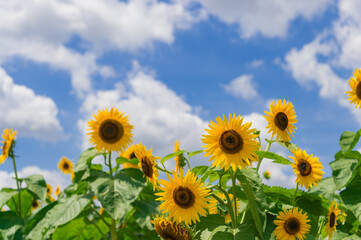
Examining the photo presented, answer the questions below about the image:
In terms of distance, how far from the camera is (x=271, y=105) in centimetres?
212

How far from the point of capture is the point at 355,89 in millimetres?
3084

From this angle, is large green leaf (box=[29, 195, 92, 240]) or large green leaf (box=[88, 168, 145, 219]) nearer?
large green leaf (box=[88, 168, 145, 219])

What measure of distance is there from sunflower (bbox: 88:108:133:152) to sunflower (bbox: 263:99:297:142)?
1689 millimetres

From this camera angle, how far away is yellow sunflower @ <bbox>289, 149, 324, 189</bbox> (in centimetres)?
220

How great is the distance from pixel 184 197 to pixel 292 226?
60 cm

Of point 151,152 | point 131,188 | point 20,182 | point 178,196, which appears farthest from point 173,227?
point 20,182

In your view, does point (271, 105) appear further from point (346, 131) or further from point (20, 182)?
point (20, 182)

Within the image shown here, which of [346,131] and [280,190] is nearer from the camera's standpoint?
[280,190]

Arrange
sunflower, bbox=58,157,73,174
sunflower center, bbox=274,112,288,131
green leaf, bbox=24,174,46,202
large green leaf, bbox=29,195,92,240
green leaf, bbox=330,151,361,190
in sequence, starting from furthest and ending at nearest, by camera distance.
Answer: sunflower, bbox=58,157,73,174 < green leaf, bbox=24,174,46,202 < large green leaf, bbox=29,195,92,240 < green leaf, bbox=330,151,361,190 < sunflower center, bbox=274,112,288,131

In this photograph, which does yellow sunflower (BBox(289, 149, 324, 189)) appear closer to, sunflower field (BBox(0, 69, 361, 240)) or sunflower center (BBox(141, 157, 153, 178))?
sunflower field (BBox(0, 69, 361, 240))

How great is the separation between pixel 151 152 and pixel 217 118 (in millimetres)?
394

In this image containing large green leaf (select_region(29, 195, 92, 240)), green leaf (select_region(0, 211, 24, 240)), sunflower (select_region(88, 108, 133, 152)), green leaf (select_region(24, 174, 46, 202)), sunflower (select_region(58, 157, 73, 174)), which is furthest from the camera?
sunflower (select_region(58, 157, 73, 174))

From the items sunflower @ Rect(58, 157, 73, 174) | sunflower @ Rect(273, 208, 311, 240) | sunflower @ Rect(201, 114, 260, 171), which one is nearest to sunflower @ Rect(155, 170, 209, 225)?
sunflower @ Rect(201, 114, 260, 171)

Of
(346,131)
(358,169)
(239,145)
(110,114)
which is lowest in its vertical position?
(239,145)
